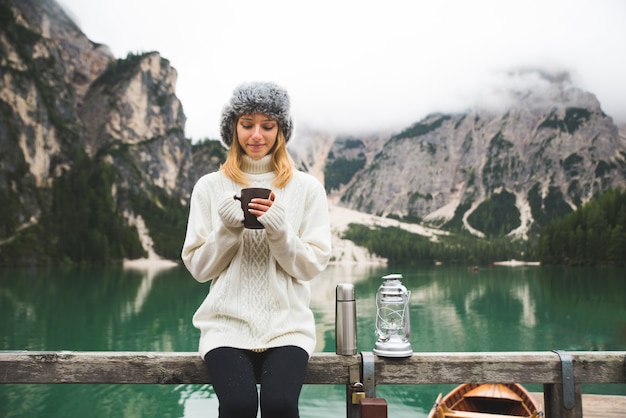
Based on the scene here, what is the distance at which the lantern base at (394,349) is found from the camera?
348 cm

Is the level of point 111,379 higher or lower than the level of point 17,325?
higher

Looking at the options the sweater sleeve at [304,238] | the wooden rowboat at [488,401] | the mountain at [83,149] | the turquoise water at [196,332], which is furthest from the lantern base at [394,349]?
the mountain at [83,149]

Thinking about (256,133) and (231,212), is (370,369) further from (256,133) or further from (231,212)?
(256,133)

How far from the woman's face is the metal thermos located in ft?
3.70

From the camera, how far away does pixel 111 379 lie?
3.46m

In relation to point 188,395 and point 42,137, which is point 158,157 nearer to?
point 42,137

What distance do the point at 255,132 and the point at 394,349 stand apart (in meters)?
1.76

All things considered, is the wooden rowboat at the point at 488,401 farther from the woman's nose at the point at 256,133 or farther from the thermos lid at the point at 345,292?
the woman's nose at the point at 256,133

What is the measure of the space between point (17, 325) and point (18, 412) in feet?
52.2

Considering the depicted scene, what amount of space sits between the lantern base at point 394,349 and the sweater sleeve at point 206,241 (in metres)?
1.22

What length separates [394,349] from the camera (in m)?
3.50

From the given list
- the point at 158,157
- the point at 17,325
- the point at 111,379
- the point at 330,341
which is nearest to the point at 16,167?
the point at 158,157

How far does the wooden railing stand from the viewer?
3.44 metres

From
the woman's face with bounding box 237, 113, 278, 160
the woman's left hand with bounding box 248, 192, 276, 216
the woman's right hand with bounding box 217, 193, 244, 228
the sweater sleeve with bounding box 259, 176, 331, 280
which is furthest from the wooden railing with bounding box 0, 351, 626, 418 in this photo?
the woman's face with bounding box 237, 113, 278, 160
